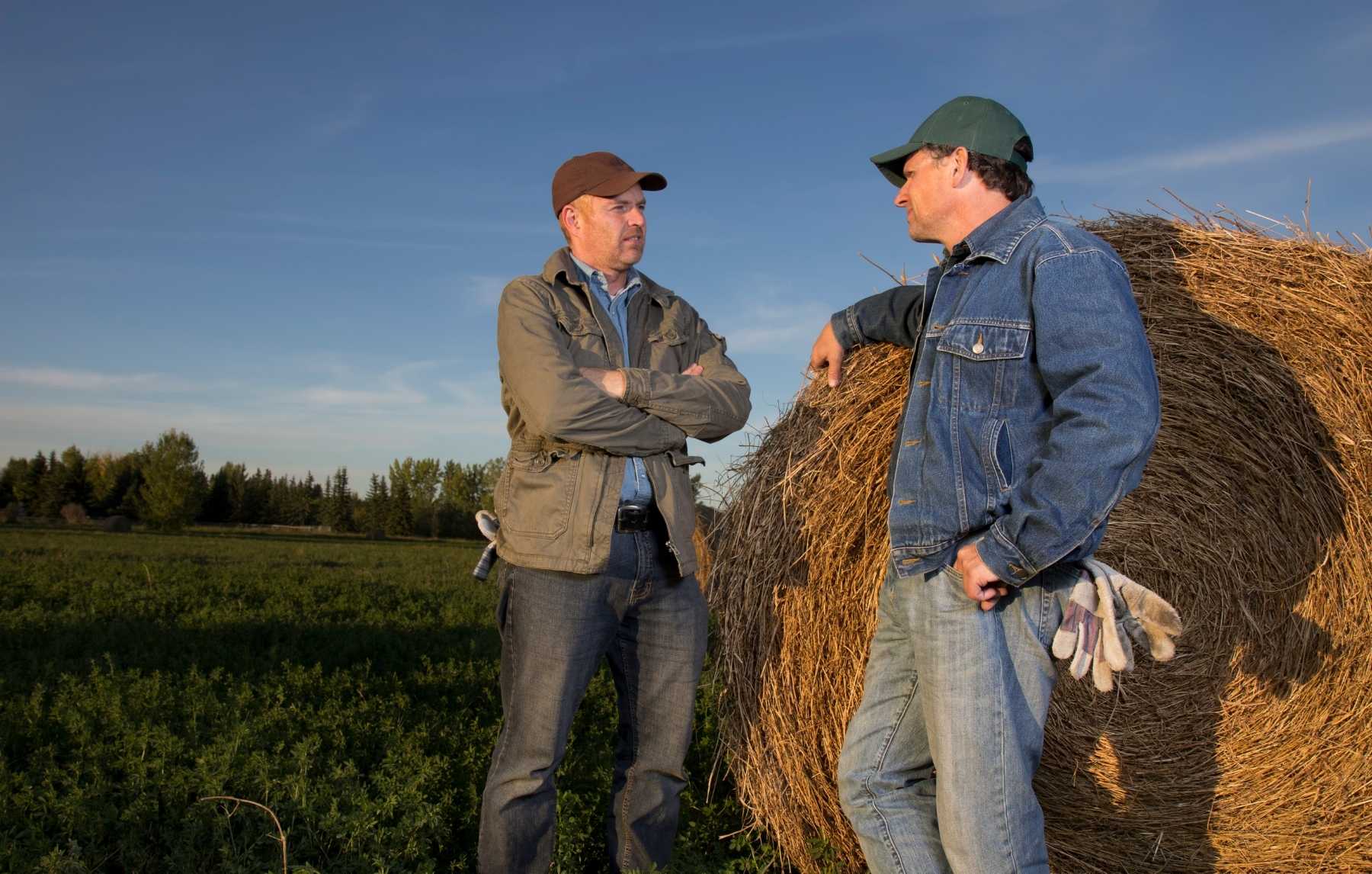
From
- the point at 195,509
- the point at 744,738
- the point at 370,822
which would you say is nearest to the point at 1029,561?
the point at 744,738

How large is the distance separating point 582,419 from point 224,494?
80416 mm

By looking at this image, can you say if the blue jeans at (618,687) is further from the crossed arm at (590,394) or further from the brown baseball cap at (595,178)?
the brown baseball cap at (595,178)

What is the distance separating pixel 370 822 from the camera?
12.6 feet

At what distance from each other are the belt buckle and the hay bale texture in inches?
27.3

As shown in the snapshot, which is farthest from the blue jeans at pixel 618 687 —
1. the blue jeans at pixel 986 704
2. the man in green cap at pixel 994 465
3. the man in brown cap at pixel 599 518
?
the blue jeans at pixel 986 704

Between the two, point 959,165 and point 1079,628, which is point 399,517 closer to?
point 959,165

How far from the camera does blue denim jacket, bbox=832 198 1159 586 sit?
2.35 meters

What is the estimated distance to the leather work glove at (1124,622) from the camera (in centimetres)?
259

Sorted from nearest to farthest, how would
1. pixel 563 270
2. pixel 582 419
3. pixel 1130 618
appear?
1. pixel 1130 618
2. pixel 582 419
3. pixel 563 270

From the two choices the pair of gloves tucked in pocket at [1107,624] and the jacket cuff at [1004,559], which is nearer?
the jacket cuff at [1004,559]

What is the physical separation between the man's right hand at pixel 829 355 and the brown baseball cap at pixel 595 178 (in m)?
0.83

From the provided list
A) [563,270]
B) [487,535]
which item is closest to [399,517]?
[487,535]

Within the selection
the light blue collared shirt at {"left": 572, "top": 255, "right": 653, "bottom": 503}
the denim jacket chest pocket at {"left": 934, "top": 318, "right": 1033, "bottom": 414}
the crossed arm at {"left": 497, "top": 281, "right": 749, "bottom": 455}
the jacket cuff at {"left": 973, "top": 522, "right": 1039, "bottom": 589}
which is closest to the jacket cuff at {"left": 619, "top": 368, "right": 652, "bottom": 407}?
the crossed arm at {"left": 497, "top": 281, "right": 749, "bottom": 455}

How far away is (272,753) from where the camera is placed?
4867 mm
